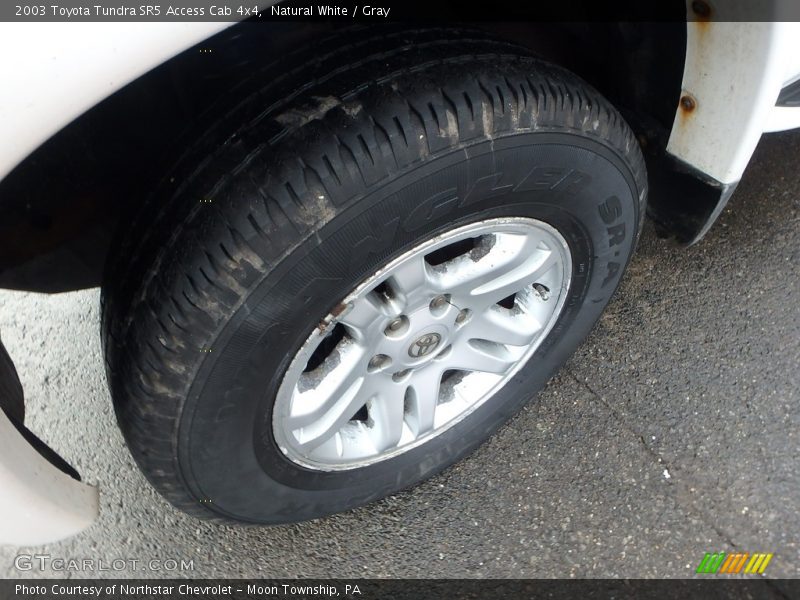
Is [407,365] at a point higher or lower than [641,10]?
lower

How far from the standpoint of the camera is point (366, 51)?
119cm

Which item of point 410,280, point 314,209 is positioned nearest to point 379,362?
point 410,280

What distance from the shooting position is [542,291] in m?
1.59

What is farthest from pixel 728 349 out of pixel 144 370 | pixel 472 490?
pixel 144 370

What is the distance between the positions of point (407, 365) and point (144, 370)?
549 mm

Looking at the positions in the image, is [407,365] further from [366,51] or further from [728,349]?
[728,349]

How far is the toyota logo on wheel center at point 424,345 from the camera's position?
1459 mm

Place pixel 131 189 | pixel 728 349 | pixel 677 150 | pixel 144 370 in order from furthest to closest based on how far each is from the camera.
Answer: pixel 728 349
pixel 677 150
pixel 131 189
pixel 144 370

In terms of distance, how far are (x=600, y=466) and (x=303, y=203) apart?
1.11 metres

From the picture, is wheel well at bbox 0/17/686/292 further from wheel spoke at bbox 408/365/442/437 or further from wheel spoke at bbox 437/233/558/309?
wheel spoke at bbox 408/365/442/437

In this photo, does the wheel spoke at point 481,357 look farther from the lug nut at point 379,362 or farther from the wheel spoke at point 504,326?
the lug nut at point 379,362

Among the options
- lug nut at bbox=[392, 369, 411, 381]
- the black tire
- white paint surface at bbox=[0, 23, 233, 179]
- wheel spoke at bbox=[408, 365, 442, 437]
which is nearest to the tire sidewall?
the black tire

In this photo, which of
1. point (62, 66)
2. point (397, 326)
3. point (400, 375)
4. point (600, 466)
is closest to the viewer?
point (62, 66)

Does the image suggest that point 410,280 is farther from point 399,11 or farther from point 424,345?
point 399,11
